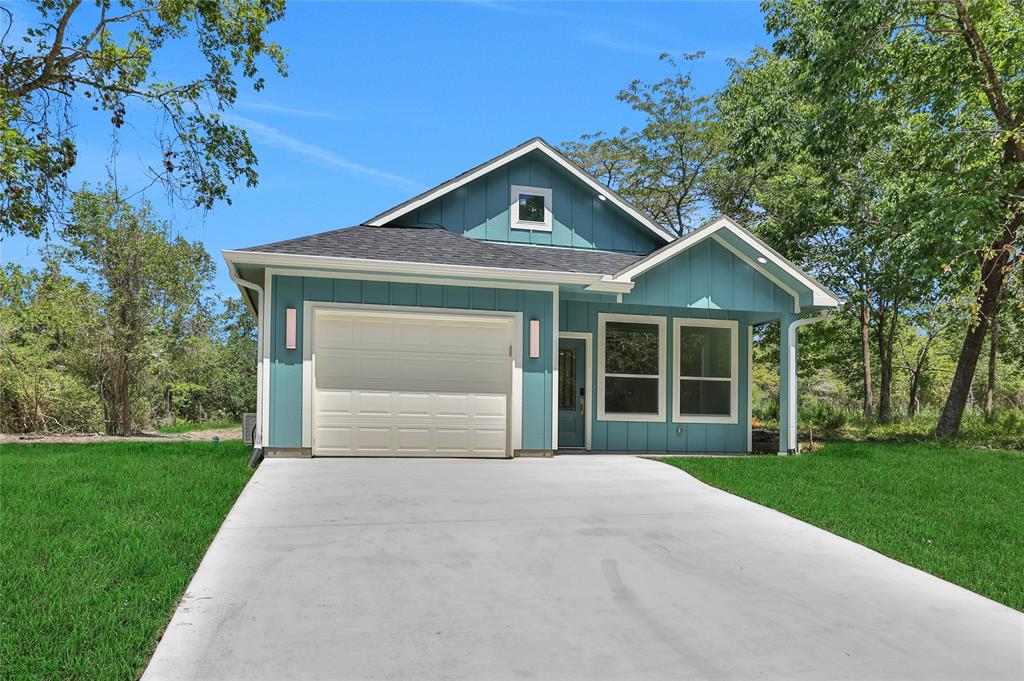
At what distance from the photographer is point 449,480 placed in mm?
8367

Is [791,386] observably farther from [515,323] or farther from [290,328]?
[290,328]

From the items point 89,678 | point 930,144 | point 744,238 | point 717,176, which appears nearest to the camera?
point 89,678

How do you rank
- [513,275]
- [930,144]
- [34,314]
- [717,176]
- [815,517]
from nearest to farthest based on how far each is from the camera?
[815,517]
[513,275]
[930,144]
[34,314]
[717,176]

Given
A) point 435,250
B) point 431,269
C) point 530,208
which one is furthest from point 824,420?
point 431,269

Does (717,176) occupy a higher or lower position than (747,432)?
higher

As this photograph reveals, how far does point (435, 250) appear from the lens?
36.1 ft

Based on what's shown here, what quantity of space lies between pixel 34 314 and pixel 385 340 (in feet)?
34.3

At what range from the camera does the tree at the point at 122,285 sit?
16.8m

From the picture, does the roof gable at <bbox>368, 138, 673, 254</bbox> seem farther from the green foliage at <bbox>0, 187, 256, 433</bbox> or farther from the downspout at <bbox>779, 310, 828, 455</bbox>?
the green foliage at <bbox>0, 187, 256, 433</bbox>

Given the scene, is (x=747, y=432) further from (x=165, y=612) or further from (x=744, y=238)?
(x=165, y=612)

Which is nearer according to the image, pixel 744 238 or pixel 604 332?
pixel 744 238

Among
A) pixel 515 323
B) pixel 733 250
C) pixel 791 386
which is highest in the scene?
pixel 733 250

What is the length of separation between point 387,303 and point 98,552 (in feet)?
18.4

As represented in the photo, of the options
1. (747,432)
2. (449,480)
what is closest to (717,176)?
(747,432)
